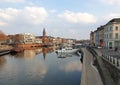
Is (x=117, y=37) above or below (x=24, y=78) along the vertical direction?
above

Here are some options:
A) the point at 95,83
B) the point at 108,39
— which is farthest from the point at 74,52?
the point at 95,83

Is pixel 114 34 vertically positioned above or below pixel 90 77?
above

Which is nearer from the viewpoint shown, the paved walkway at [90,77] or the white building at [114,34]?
the paved walkway at [90,77]

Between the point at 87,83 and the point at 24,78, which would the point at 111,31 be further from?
the point at 87,83

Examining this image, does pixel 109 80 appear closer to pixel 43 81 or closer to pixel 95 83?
pixel 95 83

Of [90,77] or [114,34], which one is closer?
[90,77]

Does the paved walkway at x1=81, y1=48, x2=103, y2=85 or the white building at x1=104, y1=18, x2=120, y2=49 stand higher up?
the white building at x1=104, y1=18, x2=120, y2=49

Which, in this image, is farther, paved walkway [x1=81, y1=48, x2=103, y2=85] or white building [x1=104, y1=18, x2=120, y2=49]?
white building [x1=104, y1=18, x2=120, y2=49]

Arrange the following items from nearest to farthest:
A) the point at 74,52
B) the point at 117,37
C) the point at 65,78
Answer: the point at 65,78
the point at 117,37
the point at 74,52

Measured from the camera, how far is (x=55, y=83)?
31844mm

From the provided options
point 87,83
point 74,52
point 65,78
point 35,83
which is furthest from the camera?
point 74,52

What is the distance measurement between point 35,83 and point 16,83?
3067 mm

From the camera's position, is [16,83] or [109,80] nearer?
[109,80]

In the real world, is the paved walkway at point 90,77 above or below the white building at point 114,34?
below
